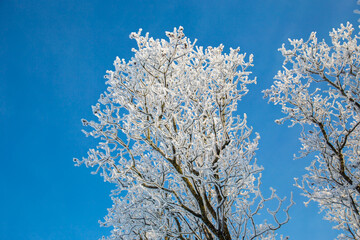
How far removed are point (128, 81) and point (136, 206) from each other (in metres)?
2.76

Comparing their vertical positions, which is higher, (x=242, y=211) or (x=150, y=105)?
(x=150, y=105)

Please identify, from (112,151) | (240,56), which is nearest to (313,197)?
(240,56)

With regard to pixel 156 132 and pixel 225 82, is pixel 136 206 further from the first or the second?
pixel 225 82

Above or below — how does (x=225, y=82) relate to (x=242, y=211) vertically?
above

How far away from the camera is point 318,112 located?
709cm

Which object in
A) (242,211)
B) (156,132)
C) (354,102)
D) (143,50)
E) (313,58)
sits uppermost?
(313,58)

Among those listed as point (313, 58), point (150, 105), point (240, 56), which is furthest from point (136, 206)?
point (313, 58)

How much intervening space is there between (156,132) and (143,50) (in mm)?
1878

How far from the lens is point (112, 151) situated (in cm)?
464

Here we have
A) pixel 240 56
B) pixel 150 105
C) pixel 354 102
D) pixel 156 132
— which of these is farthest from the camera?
pixel 354 102

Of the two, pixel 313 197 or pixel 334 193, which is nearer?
Result: pixel 334 193

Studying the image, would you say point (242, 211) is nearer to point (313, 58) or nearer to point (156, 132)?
point (156, 132)

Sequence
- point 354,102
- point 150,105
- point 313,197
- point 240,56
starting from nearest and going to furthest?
point 150,105
point 240,56
point 354,102
point 313,197

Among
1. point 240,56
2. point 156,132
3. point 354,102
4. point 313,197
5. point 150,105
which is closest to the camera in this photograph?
point 156,132
